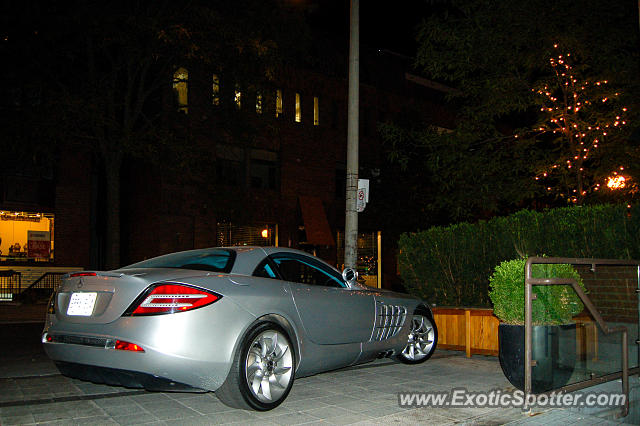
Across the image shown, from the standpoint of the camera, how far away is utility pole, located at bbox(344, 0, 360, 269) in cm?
991

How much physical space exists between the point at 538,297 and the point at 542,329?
1.00ft

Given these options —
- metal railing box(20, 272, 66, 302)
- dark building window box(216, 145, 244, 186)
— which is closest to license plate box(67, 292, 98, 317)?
metal railing box(20, 272, 66, 302)

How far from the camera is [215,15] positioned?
15.3m

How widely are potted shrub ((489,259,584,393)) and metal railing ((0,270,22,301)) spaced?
21566mm

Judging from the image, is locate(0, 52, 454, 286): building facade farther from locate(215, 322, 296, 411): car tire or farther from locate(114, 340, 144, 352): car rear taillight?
locate(114, 340, 144, 352): car rear taillight

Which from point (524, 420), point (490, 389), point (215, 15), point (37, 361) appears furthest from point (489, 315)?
point (215, 15)

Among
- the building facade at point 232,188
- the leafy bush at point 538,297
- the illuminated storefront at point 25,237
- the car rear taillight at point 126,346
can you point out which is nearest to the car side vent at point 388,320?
the leafy bush at point 538,297

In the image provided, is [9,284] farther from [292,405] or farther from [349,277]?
[292,405]

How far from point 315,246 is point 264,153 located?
5087mm

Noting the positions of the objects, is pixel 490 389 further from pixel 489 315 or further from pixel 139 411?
pixel 139 411

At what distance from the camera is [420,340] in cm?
788

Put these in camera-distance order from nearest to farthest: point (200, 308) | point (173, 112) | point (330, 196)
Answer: point (200, 308)
point (173, 112)
point (330, 196)

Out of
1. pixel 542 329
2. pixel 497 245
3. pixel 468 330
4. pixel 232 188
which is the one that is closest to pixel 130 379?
pixel 542 329

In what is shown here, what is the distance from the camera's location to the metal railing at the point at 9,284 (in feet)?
73.8
